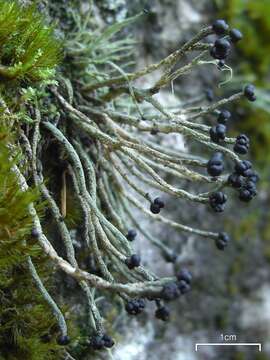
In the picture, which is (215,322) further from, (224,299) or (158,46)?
(158,46)

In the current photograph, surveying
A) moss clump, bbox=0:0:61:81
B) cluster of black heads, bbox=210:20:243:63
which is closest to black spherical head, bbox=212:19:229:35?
cluster of black heads, bbox=210:20:243:63

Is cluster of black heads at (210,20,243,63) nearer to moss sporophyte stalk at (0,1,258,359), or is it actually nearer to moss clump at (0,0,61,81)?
moss sporophyte stalk at (0,1,258,359)

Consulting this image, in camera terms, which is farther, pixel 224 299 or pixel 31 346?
pixel 224 299

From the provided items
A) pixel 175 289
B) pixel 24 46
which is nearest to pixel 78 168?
pixel 24 46

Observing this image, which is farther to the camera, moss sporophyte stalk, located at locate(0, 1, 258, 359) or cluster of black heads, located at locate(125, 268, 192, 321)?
moss sporophyte stalk, located at locate(0, 1, 258, 359)

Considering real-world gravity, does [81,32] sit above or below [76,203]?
above


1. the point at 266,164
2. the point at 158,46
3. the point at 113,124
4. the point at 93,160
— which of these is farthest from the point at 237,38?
the point at 266,164

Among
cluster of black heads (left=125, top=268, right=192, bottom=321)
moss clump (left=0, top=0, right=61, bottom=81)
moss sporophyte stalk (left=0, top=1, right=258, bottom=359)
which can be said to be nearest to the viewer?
cluster of black heads (left=125, top=268, right=192, bottom=321)
